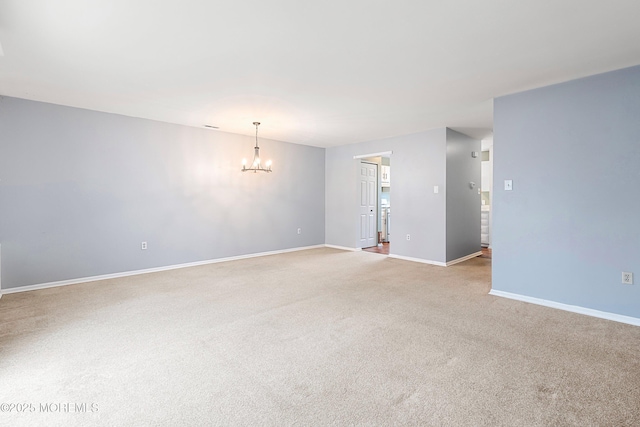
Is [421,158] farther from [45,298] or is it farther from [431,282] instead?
[45,298]

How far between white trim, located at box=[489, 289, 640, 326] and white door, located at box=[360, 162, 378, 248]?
12.1 ft

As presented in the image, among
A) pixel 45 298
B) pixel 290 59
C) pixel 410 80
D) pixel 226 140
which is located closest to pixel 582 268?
pixel 410 80

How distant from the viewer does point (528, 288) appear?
3.64 metres

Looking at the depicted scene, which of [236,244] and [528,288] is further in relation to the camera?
[236,244]

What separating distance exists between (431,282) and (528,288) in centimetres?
115

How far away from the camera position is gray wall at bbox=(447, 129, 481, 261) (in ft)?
18.3

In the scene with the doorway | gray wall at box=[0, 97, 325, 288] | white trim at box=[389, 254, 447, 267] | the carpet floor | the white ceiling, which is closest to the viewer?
the carpet floor

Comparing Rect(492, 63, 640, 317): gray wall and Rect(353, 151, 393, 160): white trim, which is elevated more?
Rect(353, 151, 393, 160): white trim

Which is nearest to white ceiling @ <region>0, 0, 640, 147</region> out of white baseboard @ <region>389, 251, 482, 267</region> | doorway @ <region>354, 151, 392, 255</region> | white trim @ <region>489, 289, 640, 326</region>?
white trim @ <region>489, 289, 640, 326</region>

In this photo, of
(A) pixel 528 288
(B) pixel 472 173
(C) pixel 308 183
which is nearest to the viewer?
(A) pixel 528 288

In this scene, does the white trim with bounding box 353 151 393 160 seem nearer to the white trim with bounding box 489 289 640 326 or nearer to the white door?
the white door

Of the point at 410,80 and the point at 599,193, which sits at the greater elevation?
the point at 410,80

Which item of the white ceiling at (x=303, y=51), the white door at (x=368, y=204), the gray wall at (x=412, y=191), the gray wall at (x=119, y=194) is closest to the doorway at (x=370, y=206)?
the white door at (x=368, y=204)

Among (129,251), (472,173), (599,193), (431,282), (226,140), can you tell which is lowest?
(431,282)
